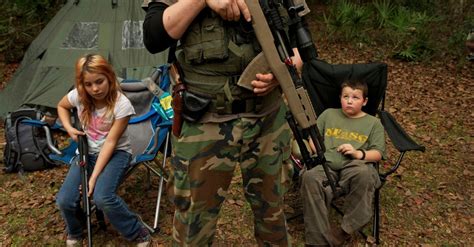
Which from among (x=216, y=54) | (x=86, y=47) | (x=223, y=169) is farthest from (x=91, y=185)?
(x=86, y=47)

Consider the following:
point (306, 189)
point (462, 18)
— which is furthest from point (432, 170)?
point (462, 18)

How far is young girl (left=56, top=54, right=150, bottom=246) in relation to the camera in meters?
3.19

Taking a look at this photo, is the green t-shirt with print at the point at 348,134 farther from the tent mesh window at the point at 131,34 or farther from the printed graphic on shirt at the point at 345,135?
the tent mesh window at the point at 131,34

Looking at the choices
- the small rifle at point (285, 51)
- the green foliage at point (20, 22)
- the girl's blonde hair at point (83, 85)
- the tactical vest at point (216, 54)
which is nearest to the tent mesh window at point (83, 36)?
the green foliage at point (20, 22)

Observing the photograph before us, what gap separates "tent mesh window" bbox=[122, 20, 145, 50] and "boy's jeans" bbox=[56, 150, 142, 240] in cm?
313

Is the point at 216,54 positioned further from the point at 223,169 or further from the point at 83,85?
the point at 83,85

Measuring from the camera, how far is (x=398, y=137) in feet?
11.7

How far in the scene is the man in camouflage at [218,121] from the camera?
6.39 feet

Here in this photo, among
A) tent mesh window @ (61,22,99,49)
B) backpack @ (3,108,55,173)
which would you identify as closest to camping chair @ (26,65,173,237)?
backpack @ (3,108,55,173)

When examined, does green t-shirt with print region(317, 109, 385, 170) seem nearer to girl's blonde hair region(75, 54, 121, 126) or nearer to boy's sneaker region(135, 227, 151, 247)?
boy's sneaker region(135, 227, 151, 247)

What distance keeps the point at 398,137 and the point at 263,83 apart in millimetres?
1962

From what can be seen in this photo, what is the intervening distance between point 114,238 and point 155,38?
2240 mm

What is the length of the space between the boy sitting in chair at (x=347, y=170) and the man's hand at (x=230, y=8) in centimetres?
171

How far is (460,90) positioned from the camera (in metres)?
7.34
